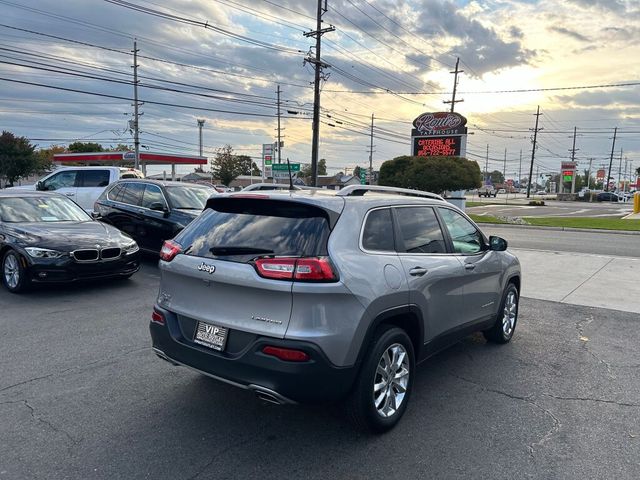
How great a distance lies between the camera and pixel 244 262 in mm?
Result: 3197

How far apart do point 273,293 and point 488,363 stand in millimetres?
2928

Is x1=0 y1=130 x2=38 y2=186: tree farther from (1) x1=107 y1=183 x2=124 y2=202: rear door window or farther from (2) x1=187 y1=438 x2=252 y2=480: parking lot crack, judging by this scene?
(2) x1=187 y1=438 x2=252 y2=480: parking lot crack

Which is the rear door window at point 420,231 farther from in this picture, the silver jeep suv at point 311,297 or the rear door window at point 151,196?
the rear door window at point 151,196

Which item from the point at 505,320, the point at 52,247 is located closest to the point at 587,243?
the point at 505,320

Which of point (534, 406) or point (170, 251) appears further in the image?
point (534, 406)

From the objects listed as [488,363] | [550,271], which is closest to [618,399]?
[488,363]

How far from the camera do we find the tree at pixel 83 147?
89750 millimetres

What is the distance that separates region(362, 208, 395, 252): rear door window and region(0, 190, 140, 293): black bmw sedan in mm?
5355

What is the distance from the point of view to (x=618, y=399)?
13.6 ft

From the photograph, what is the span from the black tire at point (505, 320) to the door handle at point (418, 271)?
6.30 ft

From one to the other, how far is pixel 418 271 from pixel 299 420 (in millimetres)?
1442

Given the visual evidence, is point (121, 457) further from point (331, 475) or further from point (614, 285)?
point (614, 285)

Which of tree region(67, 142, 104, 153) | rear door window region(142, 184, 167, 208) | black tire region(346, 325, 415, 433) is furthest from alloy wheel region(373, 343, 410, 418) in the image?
tree region(67, 142, 104, 153)

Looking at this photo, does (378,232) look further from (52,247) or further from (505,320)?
(52,247)
